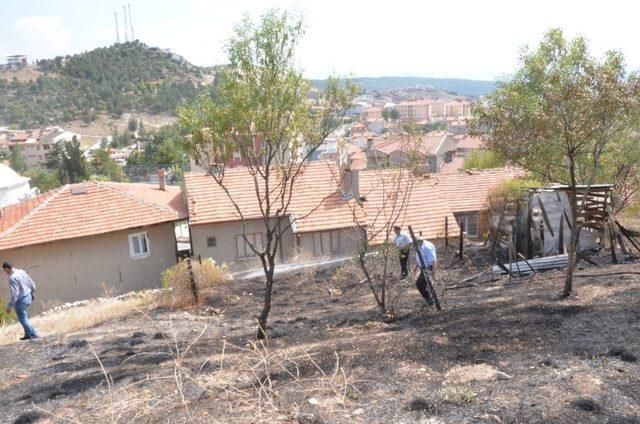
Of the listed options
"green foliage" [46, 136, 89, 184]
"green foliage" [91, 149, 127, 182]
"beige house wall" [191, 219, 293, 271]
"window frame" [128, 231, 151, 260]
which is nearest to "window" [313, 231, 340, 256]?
"beige house wall" [191, 219, 293, 271]

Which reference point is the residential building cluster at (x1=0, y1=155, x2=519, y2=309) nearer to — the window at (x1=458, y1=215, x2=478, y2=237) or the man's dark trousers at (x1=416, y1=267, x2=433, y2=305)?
the window at (x1=458, y1=215, x2=478, y2=237)

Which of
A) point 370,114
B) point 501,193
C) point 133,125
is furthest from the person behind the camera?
point 370,114

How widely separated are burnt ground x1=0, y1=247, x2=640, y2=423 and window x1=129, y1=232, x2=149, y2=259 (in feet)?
30.9

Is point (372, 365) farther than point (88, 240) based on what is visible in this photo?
No

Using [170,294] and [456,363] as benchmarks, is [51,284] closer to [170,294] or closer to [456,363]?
[170,294]

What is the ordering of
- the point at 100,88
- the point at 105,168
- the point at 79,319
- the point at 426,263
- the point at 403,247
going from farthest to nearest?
the point at 100,88
the point at 105,168
the point at 79,319
the point at 403,247
the point at 426,263

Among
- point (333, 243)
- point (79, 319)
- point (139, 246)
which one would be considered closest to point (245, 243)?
point (333, 243)

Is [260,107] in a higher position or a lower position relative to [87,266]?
higher

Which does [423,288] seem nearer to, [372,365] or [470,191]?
[372,365]

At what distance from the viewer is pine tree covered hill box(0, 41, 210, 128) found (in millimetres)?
128375

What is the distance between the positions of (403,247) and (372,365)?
5.51 meters

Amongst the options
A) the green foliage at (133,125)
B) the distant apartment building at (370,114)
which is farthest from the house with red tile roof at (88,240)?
the distant apartment building at (370,114)

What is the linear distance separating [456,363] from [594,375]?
1547 millimetres

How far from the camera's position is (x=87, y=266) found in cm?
1942
